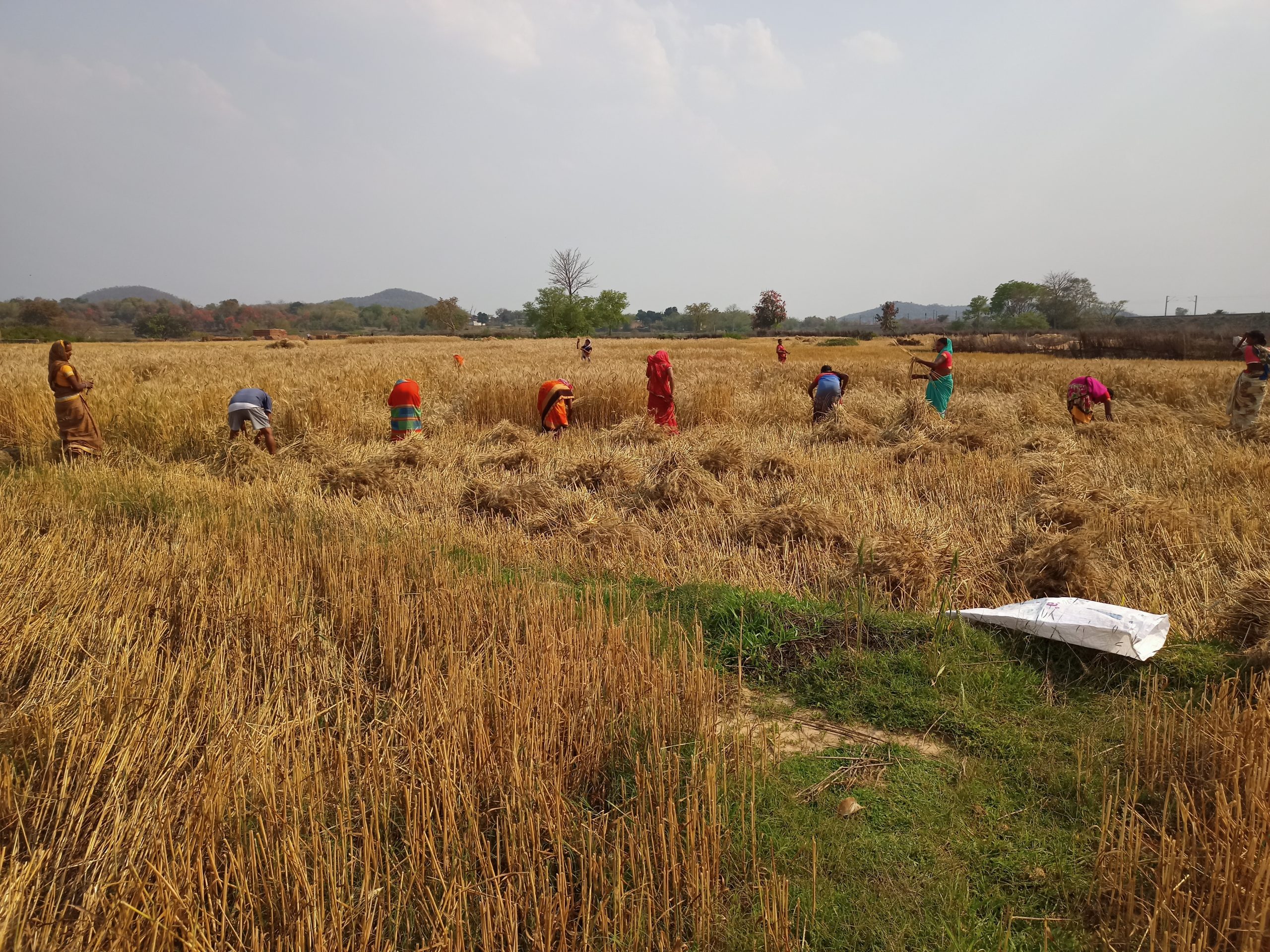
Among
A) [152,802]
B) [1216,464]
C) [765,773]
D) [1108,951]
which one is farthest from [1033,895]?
[1216,464]

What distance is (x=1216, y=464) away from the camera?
287 inches

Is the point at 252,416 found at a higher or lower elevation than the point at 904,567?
higher

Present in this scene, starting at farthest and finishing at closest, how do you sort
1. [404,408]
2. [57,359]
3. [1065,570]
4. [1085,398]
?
[1085,398], [404,408], [57,359], [1065,570]

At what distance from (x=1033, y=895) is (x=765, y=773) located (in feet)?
3.23

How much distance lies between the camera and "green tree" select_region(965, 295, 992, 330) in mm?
70250

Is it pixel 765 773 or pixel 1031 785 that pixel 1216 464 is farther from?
pixel 765 773

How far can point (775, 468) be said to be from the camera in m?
7.99

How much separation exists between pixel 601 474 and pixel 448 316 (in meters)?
86.5

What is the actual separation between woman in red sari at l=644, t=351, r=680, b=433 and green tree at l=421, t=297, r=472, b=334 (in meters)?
80.2

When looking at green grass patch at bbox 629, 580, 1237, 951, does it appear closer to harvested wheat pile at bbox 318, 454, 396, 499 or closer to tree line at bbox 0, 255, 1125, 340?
harvested wheat pile at bbox 318, 454, 396, 499

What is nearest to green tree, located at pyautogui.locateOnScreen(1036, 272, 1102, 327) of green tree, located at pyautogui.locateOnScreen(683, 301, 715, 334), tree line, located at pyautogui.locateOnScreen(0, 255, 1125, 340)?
tree line, located at pyautogui.locateOnScreen(0, 255, 1125, 340)

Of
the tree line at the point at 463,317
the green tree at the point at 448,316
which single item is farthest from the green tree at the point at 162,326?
the green tree at the point at 448,316

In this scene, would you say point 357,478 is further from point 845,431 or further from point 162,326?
point 162,326

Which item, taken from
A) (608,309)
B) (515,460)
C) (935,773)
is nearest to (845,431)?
(515,460)
